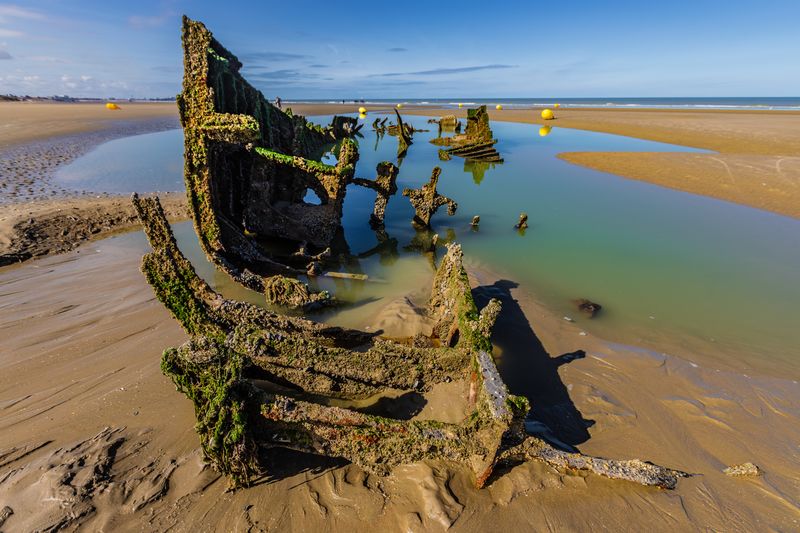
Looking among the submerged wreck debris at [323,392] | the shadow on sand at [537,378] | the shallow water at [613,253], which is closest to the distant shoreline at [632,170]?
the shallow water at [613,253]

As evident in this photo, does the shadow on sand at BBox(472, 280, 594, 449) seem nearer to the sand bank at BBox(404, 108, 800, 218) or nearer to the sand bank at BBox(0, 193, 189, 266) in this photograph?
the sand bank at BBox(0, 193, 189, 266)

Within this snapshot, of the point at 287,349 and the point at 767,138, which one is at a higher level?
the point at 767,138

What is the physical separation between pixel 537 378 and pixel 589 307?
3.09 metres

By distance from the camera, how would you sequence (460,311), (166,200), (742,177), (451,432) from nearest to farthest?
1. (451,432)
2. (460,311)
3. (166,200)
4. (742,177)

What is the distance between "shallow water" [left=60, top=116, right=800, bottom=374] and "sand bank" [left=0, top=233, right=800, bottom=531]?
1366 millimetres

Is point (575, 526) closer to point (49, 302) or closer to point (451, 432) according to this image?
point (451, 432)

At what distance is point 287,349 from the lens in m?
4.09

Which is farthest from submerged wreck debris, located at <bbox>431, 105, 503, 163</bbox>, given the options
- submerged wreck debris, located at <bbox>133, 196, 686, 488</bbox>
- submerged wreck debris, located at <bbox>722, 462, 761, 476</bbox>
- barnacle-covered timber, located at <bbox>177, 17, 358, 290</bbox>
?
submerged wreck debris, located at <bbox>133, 196, 686, 488</bbox>

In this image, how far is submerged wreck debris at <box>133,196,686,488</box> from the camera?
3.37 metres

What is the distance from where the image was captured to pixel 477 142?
2727cm

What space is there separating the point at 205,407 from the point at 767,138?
4586 cm

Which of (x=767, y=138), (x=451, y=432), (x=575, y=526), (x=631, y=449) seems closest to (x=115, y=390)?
(x=451, y=432)

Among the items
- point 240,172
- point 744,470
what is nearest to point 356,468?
point 744,470

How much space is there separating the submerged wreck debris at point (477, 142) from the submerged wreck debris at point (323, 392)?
2304 cm
